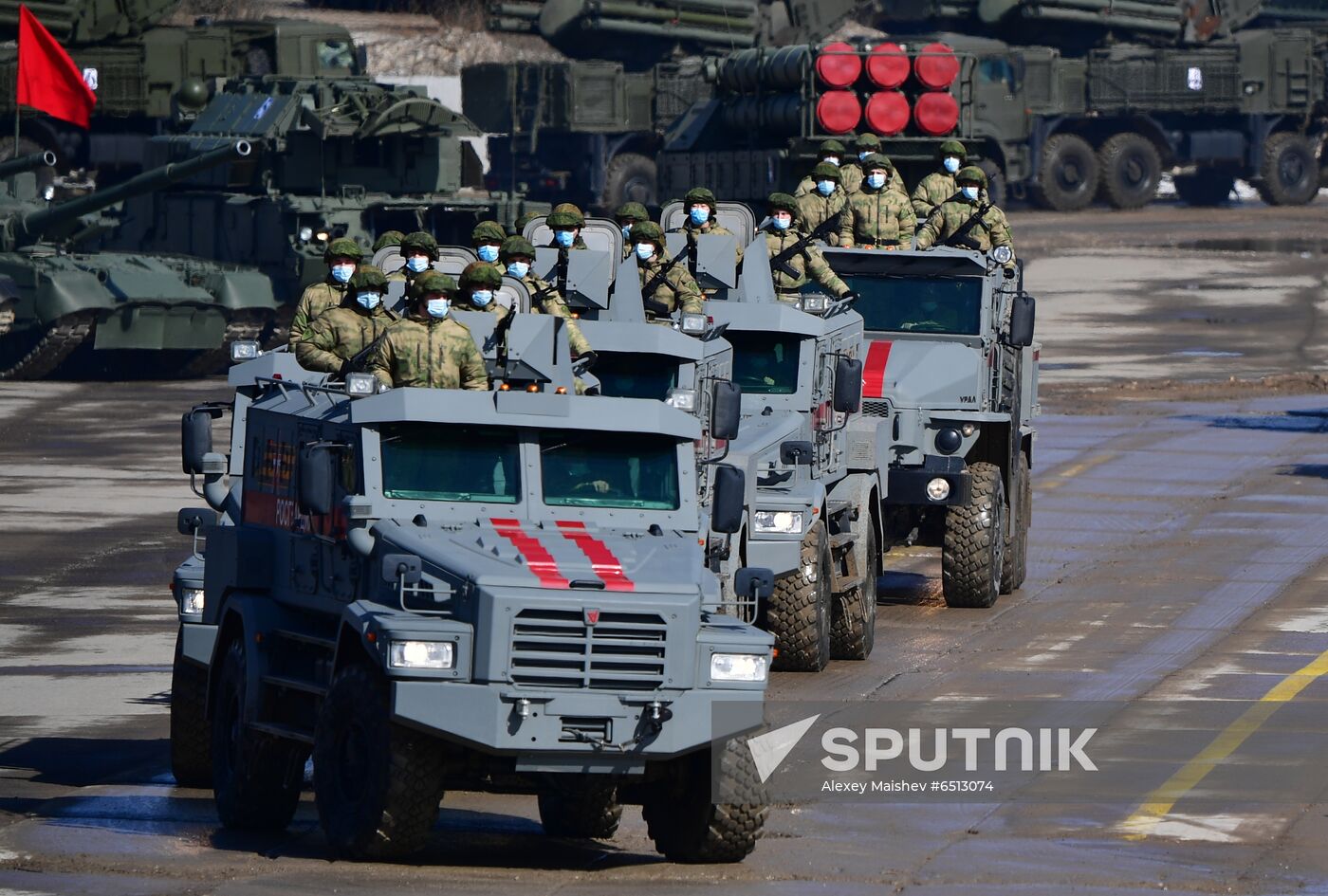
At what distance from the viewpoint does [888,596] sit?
2014 cm

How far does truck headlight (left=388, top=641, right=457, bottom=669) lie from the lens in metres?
10.4

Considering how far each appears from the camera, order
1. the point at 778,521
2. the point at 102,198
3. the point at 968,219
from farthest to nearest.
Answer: the point at 102,198
the point at 968,219
the point at 778,521

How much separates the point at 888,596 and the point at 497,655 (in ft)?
33.1

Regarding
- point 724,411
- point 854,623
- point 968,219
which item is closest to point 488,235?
point 854,623

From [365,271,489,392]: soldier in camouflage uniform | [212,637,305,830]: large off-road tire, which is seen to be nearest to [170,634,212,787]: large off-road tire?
[212,637,305,830]: large off-road tire

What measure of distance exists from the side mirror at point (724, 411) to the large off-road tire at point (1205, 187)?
157 feet

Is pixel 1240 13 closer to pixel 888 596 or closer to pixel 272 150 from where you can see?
pixel 272 150

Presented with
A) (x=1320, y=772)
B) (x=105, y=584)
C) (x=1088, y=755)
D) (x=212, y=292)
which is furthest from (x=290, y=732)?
(x=212, y=292)

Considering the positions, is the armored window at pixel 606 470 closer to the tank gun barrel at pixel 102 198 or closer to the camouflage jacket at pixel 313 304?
the camouflage jacket at pixel 313 304

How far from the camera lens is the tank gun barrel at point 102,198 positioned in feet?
115

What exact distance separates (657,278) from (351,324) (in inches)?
188

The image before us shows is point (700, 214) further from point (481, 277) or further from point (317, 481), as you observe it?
point (317, 481)

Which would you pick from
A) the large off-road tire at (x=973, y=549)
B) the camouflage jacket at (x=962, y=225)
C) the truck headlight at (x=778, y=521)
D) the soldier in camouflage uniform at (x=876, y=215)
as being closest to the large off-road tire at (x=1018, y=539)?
the large off-road tire at (x=973, y=549)

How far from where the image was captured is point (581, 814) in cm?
1165
